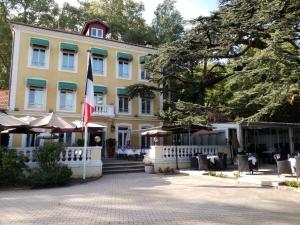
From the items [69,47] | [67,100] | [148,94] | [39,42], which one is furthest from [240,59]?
[39,42]

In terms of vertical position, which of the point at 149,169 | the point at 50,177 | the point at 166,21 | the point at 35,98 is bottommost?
the point at 50,177

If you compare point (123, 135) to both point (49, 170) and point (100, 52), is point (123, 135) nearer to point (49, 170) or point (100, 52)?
point (100, 52)

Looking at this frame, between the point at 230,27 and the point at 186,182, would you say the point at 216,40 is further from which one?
the point at 186,182

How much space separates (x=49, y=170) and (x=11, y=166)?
4.77 feet

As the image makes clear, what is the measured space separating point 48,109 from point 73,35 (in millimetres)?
6506

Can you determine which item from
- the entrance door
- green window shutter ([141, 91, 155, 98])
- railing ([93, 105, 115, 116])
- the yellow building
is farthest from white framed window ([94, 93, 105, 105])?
green window shutter ([141, 91, 155, 98])

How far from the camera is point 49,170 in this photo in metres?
12.9

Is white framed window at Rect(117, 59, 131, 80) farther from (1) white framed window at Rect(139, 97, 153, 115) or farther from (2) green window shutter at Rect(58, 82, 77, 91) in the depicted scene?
(2) green window shutter at Rect(58, 82, 77, 91)

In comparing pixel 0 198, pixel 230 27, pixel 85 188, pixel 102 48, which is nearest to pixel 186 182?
pixel 85 188

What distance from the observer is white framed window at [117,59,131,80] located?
27.9m

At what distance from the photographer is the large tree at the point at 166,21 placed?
120 feet

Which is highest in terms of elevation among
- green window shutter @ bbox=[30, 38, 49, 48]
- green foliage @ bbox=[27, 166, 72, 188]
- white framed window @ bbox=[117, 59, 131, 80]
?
green window shutter @ bbox=[30, 38, 49, 48]

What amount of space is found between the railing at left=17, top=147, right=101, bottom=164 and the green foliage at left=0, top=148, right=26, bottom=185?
81cm

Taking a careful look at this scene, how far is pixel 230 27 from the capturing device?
1822 centimetres
